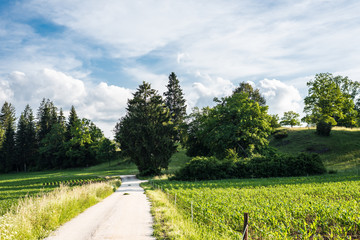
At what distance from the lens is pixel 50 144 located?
80688 mm

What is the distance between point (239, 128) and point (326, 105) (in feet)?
81.2

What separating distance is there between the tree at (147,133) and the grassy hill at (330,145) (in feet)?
80.6

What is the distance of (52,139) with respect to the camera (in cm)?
8206

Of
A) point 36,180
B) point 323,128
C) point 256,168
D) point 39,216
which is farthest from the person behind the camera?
point 323,128

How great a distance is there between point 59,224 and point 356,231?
11.7 meters

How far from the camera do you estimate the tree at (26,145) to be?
3317 inches

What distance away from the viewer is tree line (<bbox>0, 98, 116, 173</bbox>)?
79250 millimetres

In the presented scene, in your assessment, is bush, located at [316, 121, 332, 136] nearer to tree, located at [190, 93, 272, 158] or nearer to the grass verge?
tree, located at [190, 93, 272, 158]

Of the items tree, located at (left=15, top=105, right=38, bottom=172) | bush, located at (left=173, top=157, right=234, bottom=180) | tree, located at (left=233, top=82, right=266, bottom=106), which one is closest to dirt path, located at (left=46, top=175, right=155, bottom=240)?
bush, located at (left=173, top=157, right=234, bottom=180)

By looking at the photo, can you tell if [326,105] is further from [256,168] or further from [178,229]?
[178,229]

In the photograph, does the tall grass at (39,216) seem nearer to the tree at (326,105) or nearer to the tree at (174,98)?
the tree at (326,105)

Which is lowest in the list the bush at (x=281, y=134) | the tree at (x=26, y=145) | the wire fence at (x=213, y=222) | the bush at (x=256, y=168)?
the bush at (x=256, y=168)

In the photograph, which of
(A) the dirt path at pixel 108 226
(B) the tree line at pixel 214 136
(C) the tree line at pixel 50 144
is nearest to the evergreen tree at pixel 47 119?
(C) the tree line at pixel 50 144

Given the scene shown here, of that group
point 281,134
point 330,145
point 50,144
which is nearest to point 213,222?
point 330,145
